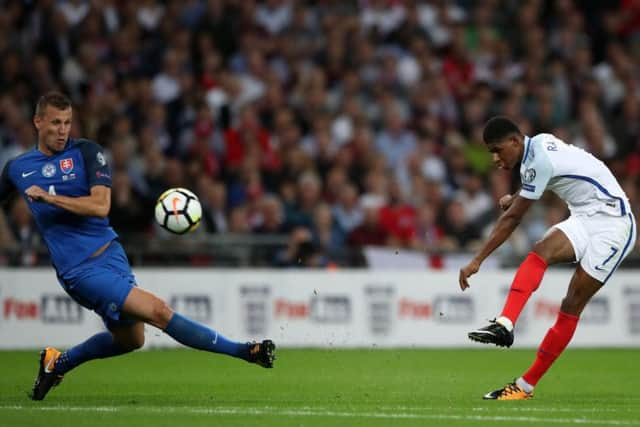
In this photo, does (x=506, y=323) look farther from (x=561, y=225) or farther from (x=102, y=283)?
(x=102, y=283)

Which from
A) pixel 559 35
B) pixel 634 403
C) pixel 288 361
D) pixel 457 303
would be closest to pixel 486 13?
pixel 559 35

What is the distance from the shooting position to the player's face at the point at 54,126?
957 centimetres

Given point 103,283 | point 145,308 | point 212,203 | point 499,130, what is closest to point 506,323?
point 499,130

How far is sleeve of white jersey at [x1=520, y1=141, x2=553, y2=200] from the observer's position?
32.2ft

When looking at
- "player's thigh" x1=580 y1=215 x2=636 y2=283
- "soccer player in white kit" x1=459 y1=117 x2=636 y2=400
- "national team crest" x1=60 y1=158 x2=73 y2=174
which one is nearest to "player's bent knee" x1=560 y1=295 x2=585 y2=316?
"soccer player in white kit" x1=459 y1=117 x2=636 y2=400

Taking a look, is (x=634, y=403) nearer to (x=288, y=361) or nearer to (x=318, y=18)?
(x=288, y=361)

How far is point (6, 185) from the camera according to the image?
32.3ft

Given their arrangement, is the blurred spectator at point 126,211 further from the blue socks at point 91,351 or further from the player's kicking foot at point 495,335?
the player's kicking foot at point 495,335

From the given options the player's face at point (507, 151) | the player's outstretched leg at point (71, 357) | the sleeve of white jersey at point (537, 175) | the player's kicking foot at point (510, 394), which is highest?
the player's face at point (507, 151)

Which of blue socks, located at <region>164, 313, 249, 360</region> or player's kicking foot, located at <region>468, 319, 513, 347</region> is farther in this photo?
blue socks, located at <region>164, 313, 249, 360</region>

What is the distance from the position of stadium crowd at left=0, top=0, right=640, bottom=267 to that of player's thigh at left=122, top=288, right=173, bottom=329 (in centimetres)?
→ 697

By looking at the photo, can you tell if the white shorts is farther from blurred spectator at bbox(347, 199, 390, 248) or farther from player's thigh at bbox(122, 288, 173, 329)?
blurred spectator at bbox(347, 199, 390, 248)

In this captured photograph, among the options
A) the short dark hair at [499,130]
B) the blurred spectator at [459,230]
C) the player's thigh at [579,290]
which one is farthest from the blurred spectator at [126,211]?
the player's thigh at [579,290]

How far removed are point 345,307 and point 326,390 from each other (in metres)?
5.71
